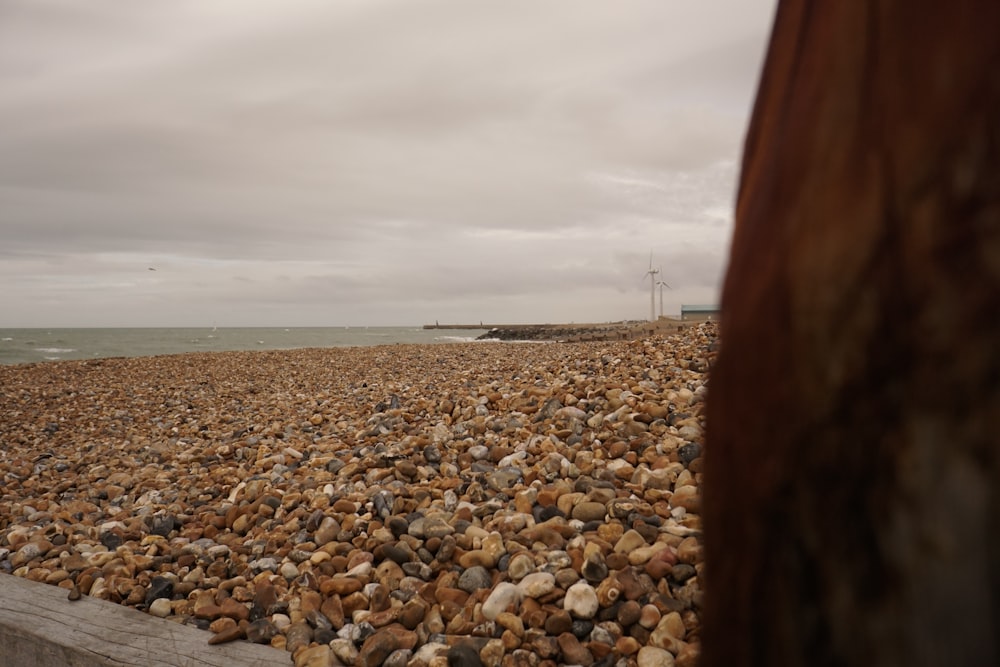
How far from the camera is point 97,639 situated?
8.39 feet

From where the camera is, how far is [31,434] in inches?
348

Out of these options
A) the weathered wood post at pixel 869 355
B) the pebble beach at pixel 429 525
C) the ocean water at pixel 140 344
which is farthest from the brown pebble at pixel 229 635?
the ocean water at pixel 140 344

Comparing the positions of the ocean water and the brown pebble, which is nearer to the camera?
the brown pebble

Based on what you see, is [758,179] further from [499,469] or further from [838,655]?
[499,469]

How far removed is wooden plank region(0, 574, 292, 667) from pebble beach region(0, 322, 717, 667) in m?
0.10

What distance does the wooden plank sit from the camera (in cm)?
238

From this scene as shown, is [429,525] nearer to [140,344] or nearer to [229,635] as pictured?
[229,635]

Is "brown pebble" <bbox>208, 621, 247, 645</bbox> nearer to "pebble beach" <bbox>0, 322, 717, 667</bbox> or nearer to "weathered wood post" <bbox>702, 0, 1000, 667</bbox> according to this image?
"pebble beach" <bbox>0, 322, 717, 667</bbox>

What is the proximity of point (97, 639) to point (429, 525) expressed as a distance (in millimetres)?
1399

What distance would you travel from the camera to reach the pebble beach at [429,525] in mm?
2301

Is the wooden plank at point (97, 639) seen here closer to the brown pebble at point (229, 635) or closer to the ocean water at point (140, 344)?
the brown pebble at point (229, 635)

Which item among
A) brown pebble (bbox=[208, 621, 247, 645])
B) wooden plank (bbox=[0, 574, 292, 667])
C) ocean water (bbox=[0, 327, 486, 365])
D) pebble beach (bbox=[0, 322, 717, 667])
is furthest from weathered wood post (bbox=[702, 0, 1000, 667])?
ocean water (bbox=[0, 327, 486, 365])

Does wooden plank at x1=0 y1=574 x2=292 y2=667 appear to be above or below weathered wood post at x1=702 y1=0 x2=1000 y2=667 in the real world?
below

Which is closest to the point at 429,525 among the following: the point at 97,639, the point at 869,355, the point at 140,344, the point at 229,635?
the point at 229,635
